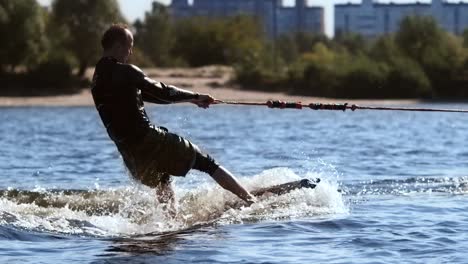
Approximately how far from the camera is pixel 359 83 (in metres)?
70.9

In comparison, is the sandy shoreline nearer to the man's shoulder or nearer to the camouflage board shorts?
the camouflage board shorts

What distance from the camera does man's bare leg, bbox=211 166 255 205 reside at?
481 inches

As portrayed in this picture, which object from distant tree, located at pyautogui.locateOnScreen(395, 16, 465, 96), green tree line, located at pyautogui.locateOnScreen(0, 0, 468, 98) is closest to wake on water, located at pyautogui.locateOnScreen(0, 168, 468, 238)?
green tree line, located at pyautogui.locateOnScreen(0, 0, 468, 98)

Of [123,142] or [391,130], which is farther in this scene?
[391,130]

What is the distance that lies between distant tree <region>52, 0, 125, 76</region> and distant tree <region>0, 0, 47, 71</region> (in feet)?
13.4

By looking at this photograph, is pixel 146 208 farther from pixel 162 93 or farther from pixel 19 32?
pixel 19 32

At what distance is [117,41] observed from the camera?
11.5 metres

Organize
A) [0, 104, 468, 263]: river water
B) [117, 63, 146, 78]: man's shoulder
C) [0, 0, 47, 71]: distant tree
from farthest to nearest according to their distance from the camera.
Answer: [0, 0, 47, 71]: distant tree → [117, 63, 146, 78]: man's shoulder → [0, 104, 468, 263]: river water

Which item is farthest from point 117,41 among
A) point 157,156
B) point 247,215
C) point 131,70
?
point 247,215

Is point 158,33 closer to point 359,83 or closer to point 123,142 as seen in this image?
point 359,83

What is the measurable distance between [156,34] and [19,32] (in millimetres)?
32001

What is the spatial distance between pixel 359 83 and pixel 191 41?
19.6 m

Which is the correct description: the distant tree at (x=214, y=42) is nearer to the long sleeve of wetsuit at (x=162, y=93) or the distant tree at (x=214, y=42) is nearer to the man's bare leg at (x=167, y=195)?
the man's bare leg at (x=167, y=195)

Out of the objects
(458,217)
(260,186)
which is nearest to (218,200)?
(260,186)
